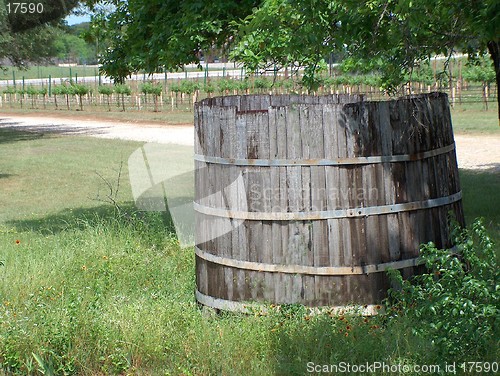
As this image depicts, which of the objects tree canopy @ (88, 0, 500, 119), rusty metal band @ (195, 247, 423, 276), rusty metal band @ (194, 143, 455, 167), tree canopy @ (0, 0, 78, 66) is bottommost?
rusty metal band @ (195, 247, 423, 276)

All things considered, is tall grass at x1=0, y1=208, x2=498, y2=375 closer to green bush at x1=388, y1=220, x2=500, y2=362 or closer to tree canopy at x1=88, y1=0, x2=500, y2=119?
green bush at x1=388, y1=220, x2=500, y2=362

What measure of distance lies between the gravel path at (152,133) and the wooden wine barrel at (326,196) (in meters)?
10.8

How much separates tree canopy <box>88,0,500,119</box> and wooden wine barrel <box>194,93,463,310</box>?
32.1 inches

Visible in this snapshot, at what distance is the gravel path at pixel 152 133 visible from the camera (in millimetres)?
17720

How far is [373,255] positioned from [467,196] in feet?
23.3

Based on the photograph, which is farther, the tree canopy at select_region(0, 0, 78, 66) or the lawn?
the tree canopy at select_region(0, 0, 78, 66)

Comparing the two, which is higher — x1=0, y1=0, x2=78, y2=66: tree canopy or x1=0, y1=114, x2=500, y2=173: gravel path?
x1=0, y1=0, x2=78, y2=66: tree canopy

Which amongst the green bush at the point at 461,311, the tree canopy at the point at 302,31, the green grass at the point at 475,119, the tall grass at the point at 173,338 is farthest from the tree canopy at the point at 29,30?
the green bush at the point at 461,311

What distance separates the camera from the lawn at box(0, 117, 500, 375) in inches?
183

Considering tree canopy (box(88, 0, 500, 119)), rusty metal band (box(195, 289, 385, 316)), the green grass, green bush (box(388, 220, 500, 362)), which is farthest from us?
the green grass

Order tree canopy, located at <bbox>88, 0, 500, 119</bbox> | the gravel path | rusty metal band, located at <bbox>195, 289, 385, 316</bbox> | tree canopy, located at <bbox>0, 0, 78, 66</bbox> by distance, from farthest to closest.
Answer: tree canopy, located at <bbox>0, 0, 78, 66</bbox>, the gravel path, tree canopy, located at <bbox>88, 0, 500, 119</bbox>, rusty metal band, located at <bbox>195, 289, 385, 316</bbox>

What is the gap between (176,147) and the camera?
21.2 metres

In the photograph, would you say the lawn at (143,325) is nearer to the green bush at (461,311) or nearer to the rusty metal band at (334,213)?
the green bush at (461,311)

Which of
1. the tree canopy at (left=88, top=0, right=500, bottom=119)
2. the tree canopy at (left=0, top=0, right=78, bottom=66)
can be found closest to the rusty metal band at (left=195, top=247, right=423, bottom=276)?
the tree canopy at (left=88, top=0, right=500, bottom=119)
